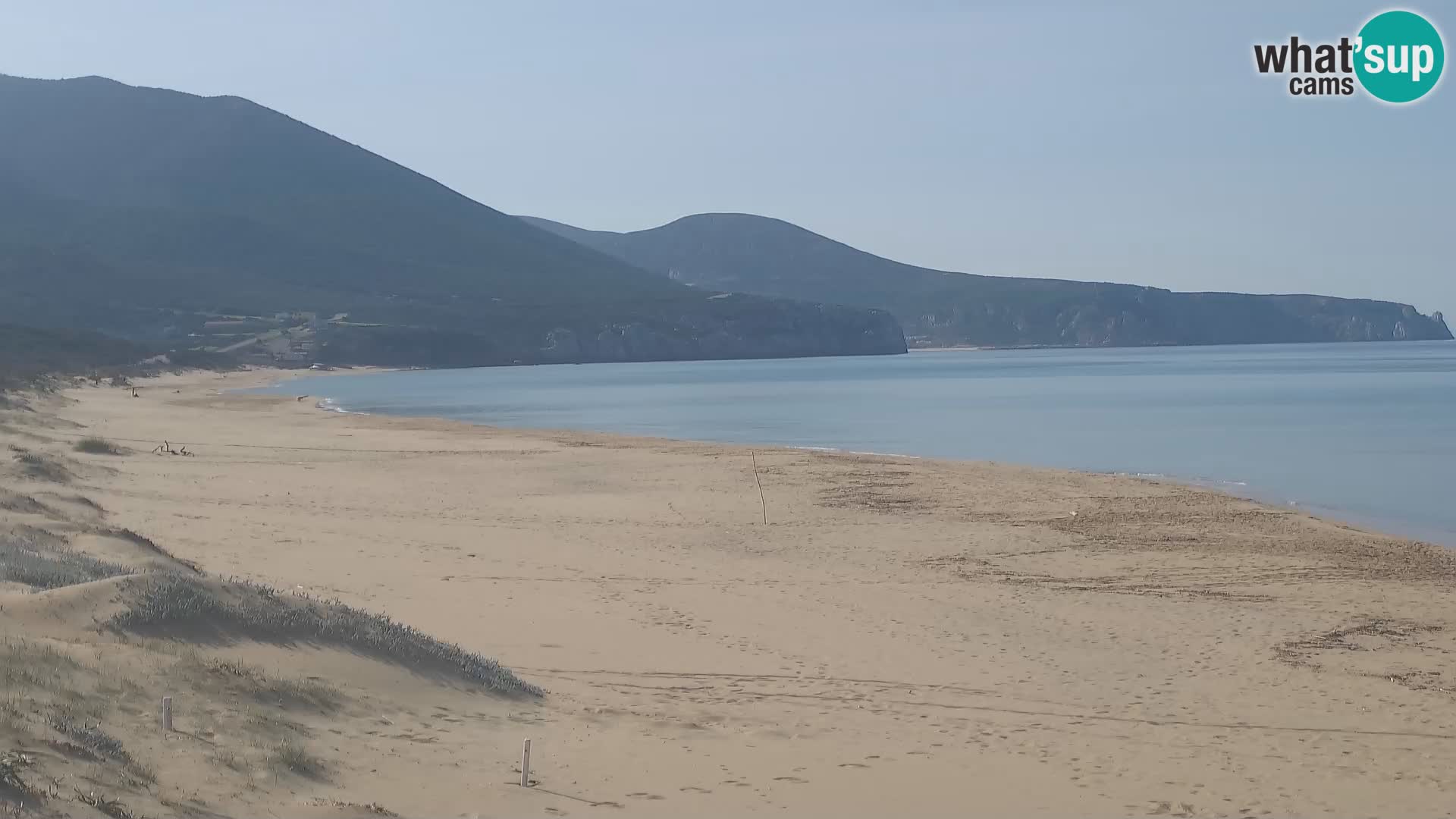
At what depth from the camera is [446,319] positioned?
17575cm

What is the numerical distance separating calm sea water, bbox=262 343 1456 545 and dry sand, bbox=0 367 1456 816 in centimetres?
847

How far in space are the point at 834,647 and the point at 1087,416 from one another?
4749 cm

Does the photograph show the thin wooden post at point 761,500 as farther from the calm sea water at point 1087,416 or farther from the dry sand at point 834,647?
the calm sea water at point 1087,416

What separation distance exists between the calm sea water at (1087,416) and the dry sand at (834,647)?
847 centimetres

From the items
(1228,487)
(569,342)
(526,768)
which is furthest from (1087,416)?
(569,342)

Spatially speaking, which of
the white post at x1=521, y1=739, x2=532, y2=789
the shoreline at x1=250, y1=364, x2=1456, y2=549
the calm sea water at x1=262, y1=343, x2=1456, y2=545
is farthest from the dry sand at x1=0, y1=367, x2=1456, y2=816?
the calm sea water at x1=262, y1=343, x2=1456, y2=545

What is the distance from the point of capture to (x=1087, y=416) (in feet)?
188

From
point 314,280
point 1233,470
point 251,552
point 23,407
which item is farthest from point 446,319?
point 251,552

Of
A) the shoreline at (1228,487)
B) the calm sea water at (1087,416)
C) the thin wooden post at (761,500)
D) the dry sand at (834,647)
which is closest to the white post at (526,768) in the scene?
the dry sand at (834,647)

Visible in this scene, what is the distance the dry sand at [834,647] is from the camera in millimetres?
7895

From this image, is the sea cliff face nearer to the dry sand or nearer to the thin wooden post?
the thin wooden post

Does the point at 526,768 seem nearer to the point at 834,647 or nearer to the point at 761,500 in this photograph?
the point at 834,647

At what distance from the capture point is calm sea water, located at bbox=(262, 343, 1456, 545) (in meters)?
32.2

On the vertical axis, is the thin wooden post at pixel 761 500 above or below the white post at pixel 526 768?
below
